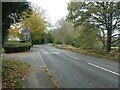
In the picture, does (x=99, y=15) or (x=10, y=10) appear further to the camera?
(x=99, y=15)

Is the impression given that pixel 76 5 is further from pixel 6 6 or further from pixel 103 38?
pixel 6 6

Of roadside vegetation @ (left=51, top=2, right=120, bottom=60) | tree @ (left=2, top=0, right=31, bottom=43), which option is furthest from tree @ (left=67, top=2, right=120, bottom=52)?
tree @ (left=2, top=0, right=31, bottom=43)

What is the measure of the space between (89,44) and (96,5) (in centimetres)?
524

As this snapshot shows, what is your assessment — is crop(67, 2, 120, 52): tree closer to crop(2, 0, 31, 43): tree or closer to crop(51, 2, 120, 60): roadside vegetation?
crop(51, 2, 120, 60): roadside vegetation

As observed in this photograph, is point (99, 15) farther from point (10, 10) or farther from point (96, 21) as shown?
point (10, 10)

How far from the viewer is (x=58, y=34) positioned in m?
79.8

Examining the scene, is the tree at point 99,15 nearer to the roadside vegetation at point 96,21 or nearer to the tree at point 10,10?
the roadside vegetation at point 96,21

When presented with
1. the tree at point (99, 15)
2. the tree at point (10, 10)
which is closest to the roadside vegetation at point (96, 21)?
the tree at point (99, 15)

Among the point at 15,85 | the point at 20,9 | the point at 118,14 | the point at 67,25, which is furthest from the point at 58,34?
the point at 15,85

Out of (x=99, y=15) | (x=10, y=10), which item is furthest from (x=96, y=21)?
(x=10, y=10)

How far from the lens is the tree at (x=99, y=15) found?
3233 cm

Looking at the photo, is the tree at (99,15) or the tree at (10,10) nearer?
the tree at (10,10)

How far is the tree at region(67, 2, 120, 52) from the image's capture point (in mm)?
32334

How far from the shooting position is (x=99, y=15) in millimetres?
34188
